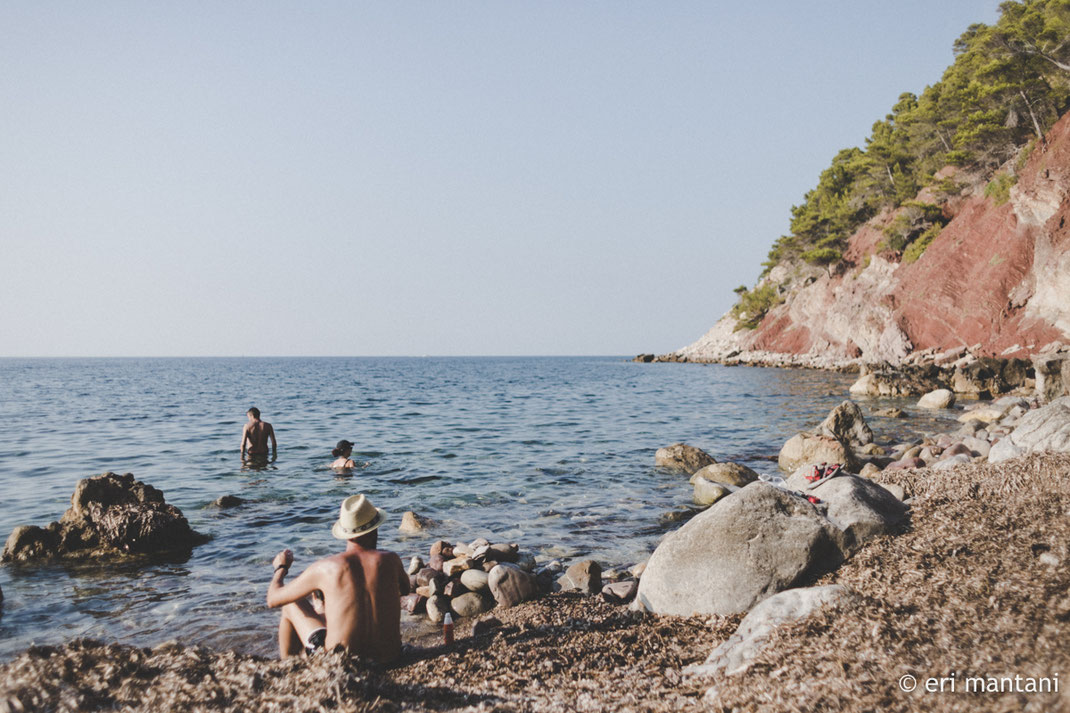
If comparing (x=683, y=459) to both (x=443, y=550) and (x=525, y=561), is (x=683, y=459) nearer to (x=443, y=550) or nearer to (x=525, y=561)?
(x=525, y=561)

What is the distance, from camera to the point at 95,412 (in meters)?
33.3

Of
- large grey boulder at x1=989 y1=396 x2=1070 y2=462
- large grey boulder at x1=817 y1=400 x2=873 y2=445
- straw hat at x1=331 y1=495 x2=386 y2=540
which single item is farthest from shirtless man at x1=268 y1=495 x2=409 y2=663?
large grey boulder at x1=817 y1=400 x2=873 y2=445

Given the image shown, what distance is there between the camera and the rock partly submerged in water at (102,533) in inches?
383

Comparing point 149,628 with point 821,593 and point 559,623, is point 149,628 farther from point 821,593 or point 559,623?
point 821,593

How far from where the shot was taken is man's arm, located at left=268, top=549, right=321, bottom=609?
18.0 ft

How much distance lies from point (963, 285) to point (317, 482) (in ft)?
158

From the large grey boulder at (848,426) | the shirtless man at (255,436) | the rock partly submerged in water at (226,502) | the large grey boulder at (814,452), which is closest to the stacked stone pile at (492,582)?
the rock partly submerged in water at (226,502)

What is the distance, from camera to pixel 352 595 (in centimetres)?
540

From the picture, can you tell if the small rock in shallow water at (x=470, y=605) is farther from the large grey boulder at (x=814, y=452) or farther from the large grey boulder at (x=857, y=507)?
the large grey boulder at (x=814, y=452)

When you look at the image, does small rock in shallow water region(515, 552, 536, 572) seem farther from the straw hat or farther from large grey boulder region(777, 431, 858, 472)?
large grey boulder region(777, 431, 858, 472)

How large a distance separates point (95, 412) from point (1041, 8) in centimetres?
7276

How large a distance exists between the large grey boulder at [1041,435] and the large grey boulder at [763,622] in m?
7.36

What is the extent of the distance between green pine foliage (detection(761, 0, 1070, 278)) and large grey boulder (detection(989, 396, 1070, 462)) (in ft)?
135

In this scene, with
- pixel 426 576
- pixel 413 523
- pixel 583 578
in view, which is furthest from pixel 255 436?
pixel 583 578
